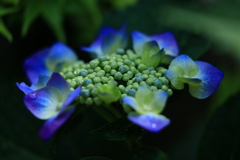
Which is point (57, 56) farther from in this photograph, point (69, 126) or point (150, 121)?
point (150, 121)

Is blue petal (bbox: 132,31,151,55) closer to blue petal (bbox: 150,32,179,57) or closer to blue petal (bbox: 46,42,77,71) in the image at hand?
blue petal (bbox: 150,32,179,57)

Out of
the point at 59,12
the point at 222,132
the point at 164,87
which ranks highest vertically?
the point at 59,12

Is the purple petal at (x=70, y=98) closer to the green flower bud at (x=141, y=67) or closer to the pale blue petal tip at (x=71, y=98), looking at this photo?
the pale blue petal tip at (x=71, y=98)

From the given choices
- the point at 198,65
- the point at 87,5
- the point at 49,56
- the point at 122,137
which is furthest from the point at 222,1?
the point at 122,137

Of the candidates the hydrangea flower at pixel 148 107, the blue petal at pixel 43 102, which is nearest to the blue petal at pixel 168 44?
the hydrangea flower at pixel 148 107

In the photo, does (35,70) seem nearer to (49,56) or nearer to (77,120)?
(49,56)

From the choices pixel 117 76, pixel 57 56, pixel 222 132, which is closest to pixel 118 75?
pixel 117 76

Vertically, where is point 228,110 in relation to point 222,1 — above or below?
below
